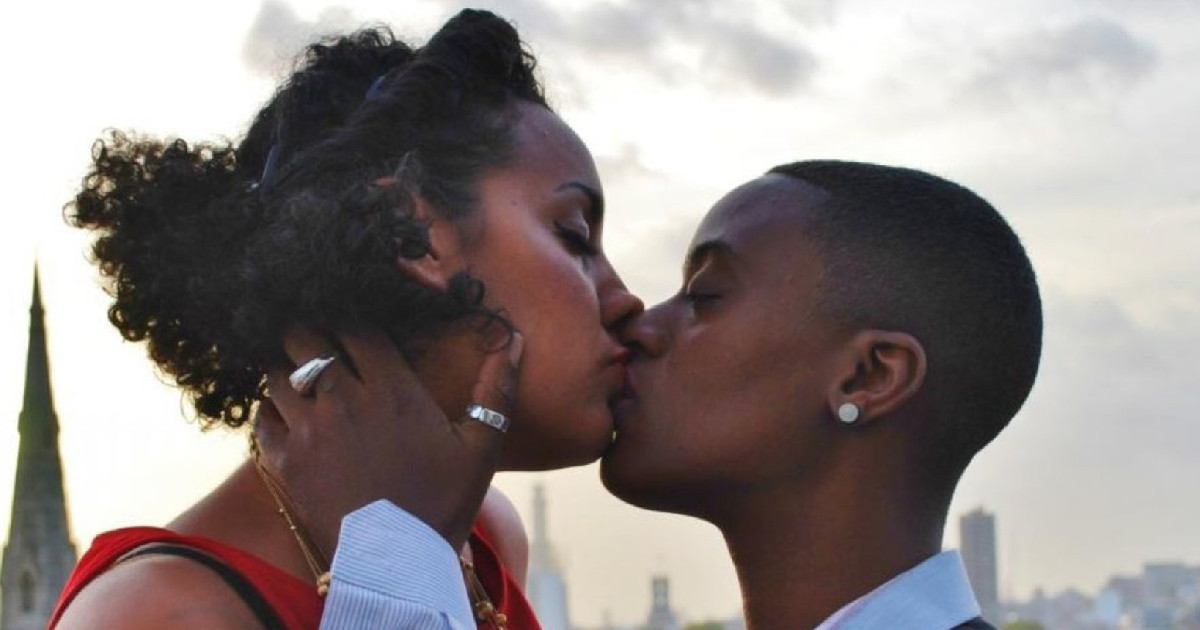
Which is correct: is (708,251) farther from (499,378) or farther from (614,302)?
(499,378)

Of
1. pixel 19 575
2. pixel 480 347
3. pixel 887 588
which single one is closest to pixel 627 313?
pixel 480 347

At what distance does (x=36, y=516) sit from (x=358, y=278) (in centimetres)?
5990

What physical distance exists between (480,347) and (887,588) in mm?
869

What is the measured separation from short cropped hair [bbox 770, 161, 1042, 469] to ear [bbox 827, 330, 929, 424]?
35 mm

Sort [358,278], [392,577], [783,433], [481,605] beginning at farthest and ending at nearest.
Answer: [481,605]
[783,433]
[358,278]
[392,577]

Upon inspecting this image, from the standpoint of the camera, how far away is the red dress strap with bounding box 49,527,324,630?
3760mm

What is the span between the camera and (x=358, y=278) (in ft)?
12.3

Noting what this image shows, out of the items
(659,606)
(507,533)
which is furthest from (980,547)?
(507,533)

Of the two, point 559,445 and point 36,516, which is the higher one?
point 36,516

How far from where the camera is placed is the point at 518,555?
5062 mm

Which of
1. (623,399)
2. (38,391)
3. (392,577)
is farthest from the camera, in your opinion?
(38,391)

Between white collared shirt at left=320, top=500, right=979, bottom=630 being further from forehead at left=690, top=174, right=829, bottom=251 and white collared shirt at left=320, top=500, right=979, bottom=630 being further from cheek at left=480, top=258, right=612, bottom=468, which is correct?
forehead at left=690, top=174, right=829, bottom=251

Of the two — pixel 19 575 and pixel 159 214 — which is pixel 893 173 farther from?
pixel 19 575

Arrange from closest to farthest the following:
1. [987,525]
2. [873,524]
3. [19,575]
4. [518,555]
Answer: [873,524] → [518,555] → [19,575] → [987,525]
